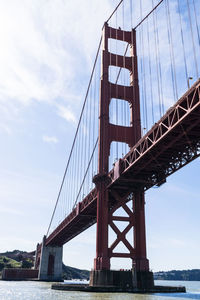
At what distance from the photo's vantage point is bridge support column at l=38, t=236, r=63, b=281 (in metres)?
80.7

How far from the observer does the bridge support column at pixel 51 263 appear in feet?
265

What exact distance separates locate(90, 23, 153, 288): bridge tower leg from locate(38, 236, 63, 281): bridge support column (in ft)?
157

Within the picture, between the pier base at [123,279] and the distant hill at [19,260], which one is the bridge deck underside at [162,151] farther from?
the distant hill at [19,260]

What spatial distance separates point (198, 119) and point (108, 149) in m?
15.0

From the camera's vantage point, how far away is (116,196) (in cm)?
3556

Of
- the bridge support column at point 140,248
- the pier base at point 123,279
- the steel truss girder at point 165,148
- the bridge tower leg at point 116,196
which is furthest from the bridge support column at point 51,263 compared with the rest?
the steel truss girder at point 165,148

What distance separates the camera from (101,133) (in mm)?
37094

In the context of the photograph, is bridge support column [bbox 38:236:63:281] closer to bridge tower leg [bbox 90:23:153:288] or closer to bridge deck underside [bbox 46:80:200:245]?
bridge deck underside [bbox 46:80:200:245]

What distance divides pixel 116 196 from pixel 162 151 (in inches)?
402

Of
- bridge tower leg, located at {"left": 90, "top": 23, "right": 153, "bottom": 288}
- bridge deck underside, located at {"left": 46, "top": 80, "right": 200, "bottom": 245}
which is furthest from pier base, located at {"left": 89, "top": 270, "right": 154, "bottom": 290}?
bridge deck underside, located at {"left": 46, "top": 80, "right": 200, "bottom": 245}

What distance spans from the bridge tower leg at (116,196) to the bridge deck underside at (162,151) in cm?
157

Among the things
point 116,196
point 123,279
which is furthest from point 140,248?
point 116,196

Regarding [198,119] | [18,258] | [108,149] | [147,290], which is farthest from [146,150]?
[18,258]

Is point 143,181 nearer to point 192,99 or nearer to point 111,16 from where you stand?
point 192,99
